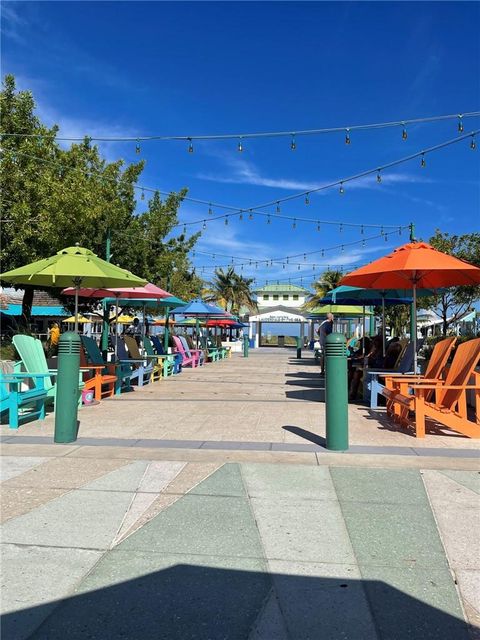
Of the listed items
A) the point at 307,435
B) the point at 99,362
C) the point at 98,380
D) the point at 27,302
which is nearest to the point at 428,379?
the point at 307,435

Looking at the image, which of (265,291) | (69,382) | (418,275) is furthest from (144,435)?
(265,291)

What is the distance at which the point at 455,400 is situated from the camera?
22.8ft

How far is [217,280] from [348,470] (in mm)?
55442

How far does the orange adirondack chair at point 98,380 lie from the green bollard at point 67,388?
3349 millimetres

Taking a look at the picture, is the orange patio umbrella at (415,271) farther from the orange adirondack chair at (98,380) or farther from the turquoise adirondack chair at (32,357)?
the turquoise adirondack chair at (32,357)

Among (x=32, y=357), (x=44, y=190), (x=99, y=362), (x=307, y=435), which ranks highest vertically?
(x=44, y=190)

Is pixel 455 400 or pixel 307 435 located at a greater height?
pixel 455 400

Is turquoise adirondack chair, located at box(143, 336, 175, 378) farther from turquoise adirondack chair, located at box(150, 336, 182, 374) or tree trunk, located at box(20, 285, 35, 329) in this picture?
tree trunk, located at box(20, 285, 35, 329)

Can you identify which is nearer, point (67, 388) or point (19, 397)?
point (67, 388)

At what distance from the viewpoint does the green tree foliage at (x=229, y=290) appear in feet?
196

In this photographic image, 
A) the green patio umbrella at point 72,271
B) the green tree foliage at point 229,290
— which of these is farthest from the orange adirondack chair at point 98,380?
the green tree foliage at point 229,290

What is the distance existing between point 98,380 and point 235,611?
24.6 feet

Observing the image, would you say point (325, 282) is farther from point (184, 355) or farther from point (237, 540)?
point (237, 540)

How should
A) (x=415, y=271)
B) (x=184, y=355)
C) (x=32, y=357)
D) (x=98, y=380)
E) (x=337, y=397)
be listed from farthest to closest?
(x=184, y=355) < (x=98, y=380) < (x=415, y=271) < (x=32, y=357) < (x=337, y=397)
